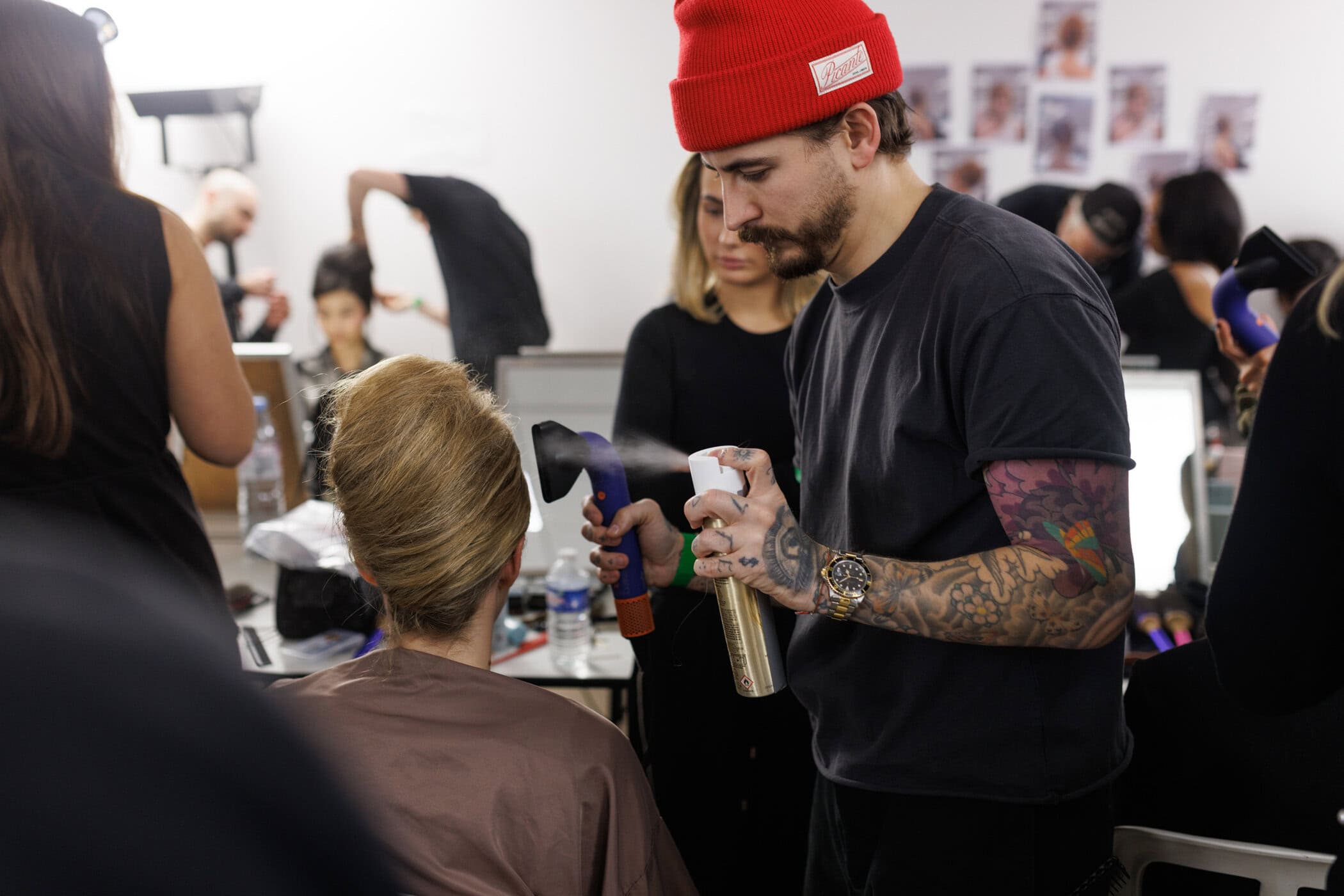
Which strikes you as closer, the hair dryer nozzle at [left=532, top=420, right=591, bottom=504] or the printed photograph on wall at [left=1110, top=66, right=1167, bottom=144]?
the hair dryer nozzle at [left=532, top=420, right=591, bottom=504]

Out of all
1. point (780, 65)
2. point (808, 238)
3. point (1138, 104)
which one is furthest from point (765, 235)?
point (1138, 104)

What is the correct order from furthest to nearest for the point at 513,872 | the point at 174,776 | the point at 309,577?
the point at 309,577, the point at 513,872, the point at 174,776

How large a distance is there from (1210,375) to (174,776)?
→ 3551 mm

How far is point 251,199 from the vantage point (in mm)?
3953

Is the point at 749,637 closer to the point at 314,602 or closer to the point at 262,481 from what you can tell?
the point at 314,602

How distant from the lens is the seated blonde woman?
3.37 ft

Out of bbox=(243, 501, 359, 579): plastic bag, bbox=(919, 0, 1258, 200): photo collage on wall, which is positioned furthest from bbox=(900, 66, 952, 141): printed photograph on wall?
bbox=(243, 501, 359, 579): plastic bag

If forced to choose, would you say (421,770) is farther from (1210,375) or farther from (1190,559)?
(1210,375)

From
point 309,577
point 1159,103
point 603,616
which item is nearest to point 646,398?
point 603,616

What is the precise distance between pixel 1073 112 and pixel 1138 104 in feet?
0.74

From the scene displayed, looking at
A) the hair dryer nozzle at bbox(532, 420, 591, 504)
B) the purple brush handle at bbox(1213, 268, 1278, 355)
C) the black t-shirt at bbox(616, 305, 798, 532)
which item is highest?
the purple brush handle at bbox(1213, 268, 1278, 355)

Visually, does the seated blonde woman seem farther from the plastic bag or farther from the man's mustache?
the plastic bag

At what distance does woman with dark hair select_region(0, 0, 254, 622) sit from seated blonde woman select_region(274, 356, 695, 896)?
43 cm

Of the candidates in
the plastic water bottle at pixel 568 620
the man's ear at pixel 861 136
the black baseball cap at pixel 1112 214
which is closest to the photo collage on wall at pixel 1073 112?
the black baseball cap at pixel 1112 214
